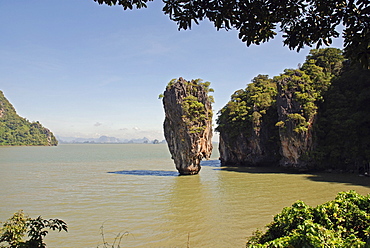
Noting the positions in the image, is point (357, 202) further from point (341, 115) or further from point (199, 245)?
point (341, 115)

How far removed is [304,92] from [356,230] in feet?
70.5

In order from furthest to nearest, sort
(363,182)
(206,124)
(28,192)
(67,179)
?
1. (206,124)
2. (67,179)
3. (363,182)
4. (28,192)

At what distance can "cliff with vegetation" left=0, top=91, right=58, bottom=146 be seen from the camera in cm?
11075

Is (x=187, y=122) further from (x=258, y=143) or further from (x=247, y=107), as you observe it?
(x=247, y=107)

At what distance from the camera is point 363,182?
59.5 feet

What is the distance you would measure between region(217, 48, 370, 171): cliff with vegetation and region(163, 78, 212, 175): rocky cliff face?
7.54 m

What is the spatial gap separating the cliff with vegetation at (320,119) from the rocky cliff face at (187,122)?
7.54m

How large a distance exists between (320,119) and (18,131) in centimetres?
12641

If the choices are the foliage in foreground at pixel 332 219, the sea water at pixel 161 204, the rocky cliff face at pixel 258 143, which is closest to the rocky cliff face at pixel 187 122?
the sea water at pixel 161 204

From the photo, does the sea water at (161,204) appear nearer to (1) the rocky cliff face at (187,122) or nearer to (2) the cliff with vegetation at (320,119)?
(1) the rocky cliff face at (187,122)

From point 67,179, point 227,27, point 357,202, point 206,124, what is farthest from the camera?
point 206,124

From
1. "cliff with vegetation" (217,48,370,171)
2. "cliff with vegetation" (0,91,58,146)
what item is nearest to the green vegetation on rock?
"cliff with vegetation" (217,48,370,171)

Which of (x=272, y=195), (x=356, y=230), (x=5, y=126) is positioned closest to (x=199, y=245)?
(x=356, y=230)

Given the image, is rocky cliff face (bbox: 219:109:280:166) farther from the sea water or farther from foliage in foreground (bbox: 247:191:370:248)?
foliage in foreground (bbox: 247:191:370:248)
